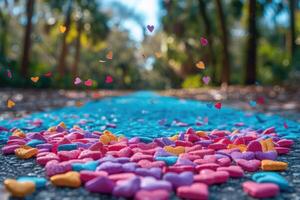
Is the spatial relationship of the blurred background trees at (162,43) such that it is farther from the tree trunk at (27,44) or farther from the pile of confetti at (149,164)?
the pile of confetti at (149,164)

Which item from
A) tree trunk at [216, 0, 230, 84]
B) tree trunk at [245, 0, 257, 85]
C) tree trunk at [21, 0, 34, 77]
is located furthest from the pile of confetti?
tree trunk at [21, 0, 34, 77]

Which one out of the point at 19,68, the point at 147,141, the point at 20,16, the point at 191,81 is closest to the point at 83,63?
the point at 20,16

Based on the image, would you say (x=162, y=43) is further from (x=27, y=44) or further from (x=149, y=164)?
(x=149, y=164)

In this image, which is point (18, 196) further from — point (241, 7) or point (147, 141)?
point (241, 7)

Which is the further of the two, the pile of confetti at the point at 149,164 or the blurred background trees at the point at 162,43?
the blurred background trees at the point at 162,43

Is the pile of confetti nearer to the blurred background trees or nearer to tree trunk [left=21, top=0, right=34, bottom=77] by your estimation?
the blurred background trees

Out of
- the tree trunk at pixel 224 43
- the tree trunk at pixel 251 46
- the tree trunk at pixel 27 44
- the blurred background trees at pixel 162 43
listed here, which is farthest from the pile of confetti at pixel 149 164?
the tree trunk at pixel 27 44

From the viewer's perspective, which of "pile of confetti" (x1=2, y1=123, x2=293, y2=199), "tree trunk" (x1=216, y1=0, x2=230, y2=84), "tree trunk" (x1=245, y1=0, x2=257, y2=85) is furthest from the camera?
"tree trunk" (x1=216, y1=0, x2=230, y2=84)
